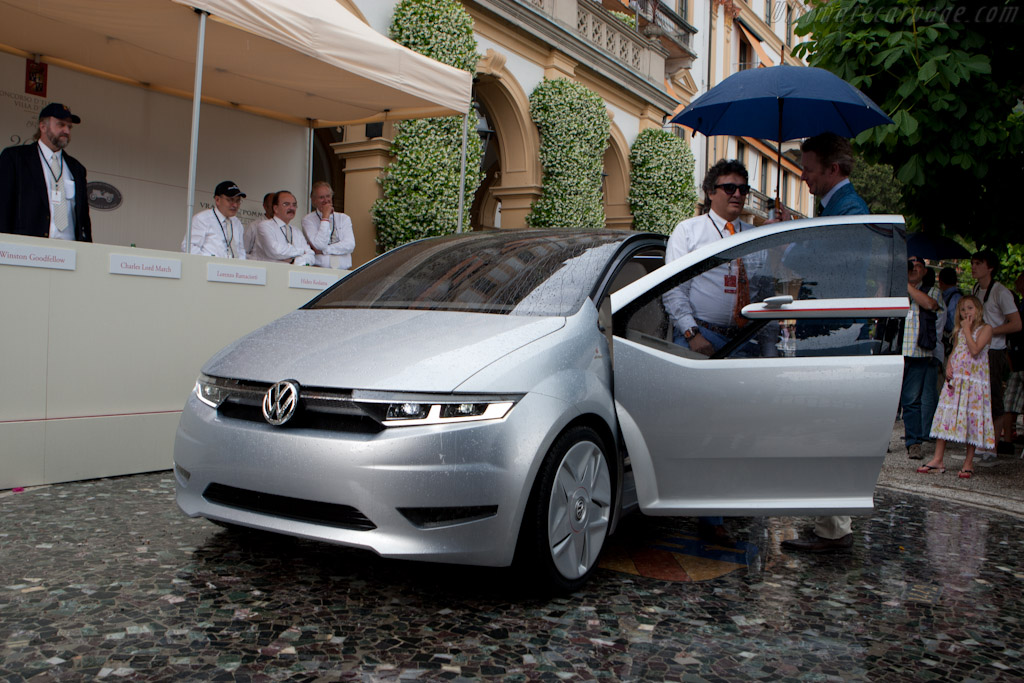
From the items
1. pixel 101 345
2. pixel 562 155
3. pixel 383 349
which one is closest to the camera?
pixel 383 349

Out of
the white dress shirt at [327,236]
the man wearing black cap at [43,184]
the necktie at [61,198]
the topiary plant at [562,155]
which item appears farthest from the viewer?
the topiary plant at [562,155]

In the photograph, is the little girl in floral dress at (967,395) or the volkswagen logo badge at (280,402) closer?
the volkswagen logo badge at (280,402)

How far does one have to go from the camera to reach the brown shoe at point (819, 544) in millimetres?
4523

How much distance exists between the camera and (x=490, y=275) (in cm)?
421

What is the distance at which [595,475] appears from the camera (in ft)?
12.1

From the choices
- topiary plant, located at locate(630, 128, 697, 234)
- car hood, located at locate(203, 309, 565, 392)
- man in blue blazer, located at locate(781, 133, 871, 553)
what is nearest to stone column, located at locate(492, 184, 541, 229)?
topiary plant, located at locate(630, 128, 697, 234)

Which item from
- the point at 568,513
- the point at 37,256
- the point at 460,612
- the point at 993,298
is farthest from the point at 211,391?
the point at 993,298

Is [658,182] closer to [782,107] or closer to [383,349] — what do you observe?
[782,107]

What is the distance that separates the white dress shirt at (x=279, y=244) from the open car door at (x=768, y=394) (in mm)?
5262

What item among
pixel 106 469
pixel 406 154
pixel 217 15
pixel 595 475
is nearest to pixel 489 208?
pixel 406 154

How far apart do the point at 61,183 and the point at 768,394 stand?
5350 mm

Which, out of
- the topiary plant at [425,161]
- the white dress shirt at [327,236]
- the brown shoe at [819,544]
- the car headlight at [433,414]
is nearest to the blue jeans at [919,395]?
the brown shoe at [819,544]

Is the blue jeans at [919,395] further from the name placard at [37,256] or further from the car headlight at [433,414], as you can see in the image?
the name placard at [37,256]

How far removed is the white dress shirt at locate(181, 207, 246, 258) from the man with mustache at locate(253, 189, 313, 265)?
1.19 ft
